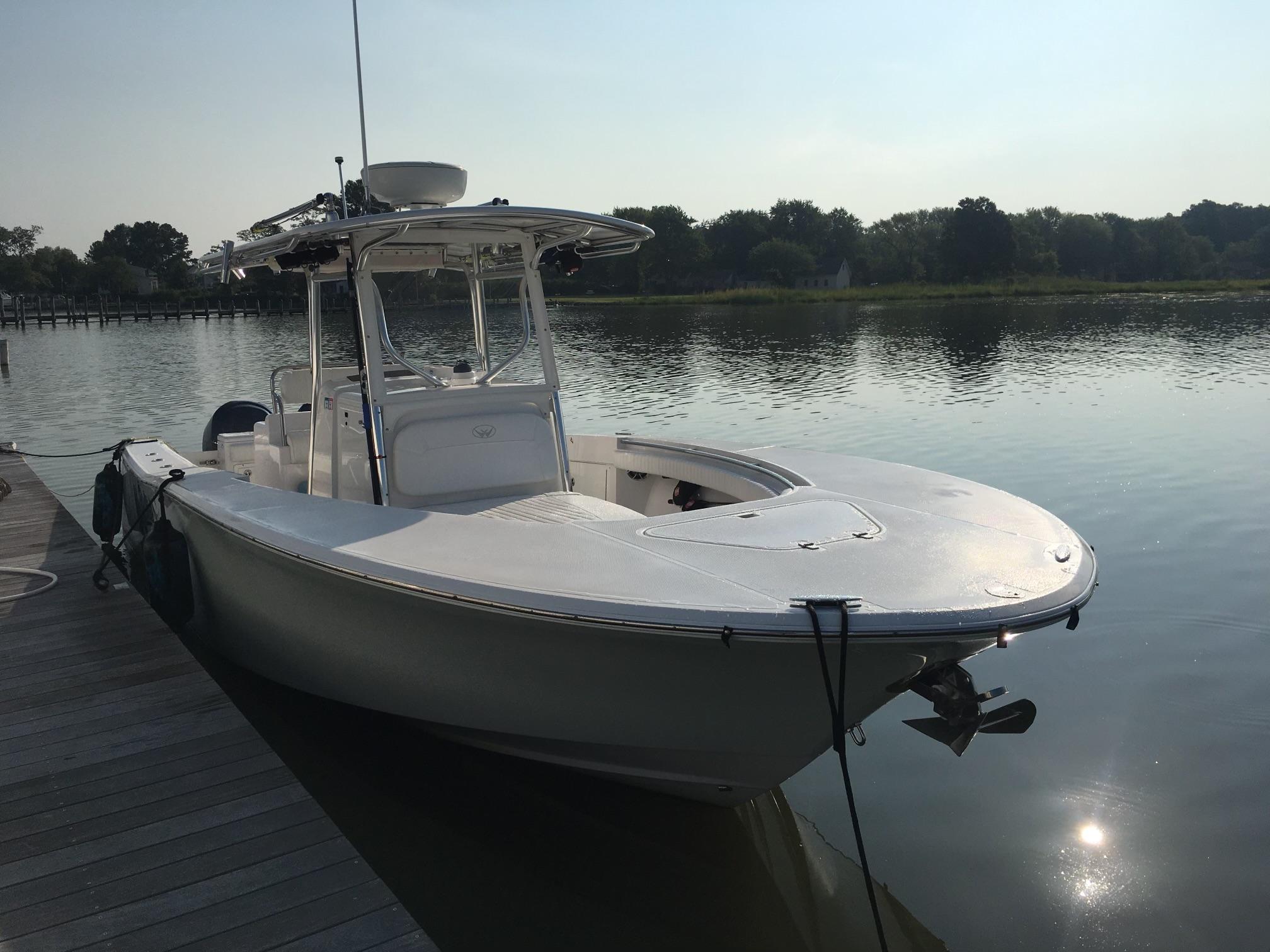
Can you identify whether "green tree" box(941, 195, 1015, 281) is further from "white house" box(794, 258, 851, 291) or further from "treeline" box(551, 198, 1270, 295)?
"white house" box(794, 258, 851, 291)

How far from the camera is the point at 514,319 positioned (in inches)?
234

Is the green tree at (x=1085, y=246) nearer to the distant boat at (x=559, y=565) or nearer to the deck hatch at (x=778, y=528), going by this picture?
the distant boat at (x=559, y=565)

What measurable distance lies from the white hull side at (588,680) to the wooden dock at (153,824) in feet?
2.05

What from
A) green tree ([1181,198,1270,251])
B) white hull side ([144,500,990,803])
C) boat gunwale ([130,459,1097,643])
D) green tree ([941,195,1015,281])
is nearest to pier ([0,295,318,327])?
white hull side ([144,500,990,803])

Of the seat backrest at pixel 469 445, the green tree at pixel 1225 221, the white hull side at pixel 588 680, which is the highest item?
the green tree at pixel 1225 221

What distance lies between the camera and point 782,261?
9506 centimetres

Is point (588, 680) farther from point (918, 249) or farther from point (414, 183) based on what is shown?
point (918, 249)

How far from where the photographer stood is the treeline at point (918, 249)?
277 ft

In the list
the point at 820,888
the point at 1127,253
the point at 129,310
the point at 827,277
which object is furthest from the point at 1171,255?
the point at 820,888

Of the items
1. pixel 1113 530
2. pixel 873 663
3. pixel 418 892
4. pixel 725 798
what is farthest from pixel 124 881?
pixel 1113 530

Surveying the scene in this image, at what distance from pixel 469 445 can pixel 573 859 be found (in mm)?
2316

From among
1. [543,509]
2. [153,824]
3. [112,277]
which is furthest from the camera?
[112,277]

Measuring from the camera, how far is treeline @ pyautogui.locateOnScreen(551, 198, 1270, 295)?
277 ft

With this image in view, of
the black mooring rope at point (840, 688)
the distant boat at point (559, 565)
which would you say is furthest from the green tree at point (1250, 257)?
the black mooring rope at point (840, 688)
